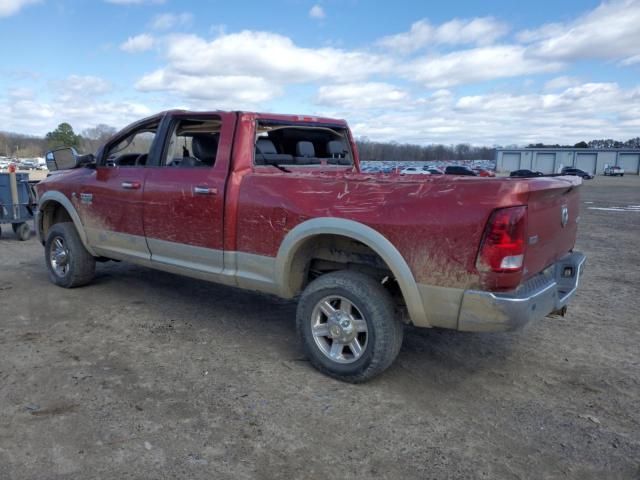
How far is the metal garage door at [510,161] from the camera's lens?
3800 inches

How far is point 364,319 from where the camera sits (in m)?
3.62

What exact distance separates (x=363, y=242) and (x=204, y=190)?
5.26 feet

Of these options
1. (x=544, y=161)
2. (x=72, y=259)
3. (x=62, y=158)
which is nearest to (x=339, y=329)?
(x=72, y=259)

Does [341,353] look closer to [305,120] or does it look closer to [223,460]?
[223,460]

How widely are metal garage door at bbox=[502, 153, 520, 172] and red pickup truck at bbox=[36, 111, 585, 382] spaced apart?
98259 millimetres

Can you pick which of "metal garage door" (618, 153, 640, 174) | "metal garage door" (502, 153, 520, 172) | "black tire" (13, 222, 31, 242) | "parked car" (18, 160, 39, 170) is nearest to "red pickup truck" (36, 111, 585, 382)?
"black tire" (13, 222, 31, 242)

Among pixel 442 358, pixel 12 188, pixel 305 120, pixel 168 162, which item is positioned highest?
pixel 305 120

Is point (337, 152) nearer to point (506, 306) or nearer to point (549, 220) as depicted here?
point (549, 220)

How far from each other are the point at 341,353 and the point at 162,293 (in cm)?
301

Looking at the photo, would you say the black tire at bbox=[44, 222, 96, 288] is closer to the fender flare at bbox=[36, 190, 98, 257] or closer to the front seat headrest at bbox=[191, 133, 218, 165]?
the fender flare at bbox=[36, 190, 98, 257]

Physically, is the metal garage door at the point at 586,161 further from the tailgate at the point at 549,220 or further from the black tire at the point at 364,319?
the black tire at the point at 364,319

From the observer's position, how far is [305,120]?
17.3ft

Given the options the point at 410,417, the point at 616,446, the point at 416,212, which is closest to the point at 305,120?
the point at 416,212

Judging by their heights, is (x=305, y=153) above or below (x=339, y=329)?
above
